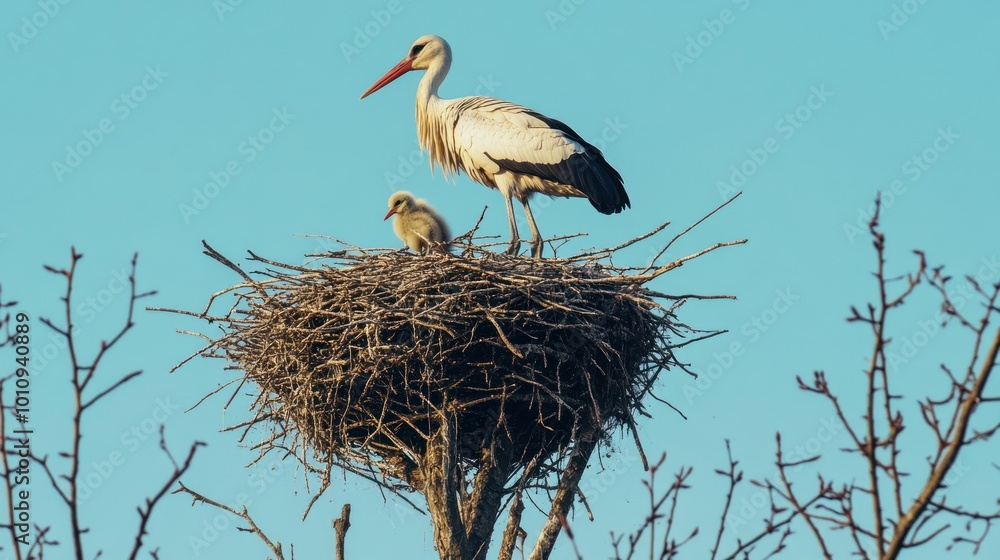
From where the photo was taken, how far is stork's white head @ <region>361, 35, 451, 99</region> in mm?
10305

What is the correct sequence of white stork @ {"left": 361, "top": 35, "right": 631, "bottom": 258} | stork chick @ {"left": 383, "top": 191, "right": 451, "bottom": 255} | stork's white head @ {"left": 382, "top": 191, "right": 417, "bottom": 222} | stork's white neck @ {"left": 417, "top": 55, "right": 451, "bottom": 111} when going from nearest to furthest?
stork chick @ {"left": 383, "top": 191, "right": 451, "bottom": 255} → stork's white head @ {"left": 382, "top": 191, "right": 417, "bottom": 222} → white stork @ {"left": 361, "top": 35, "right": 631, "bottom": 258} → stork's white neck @ {"left": 417, "top": 55, "right": 451, "bottom": 111}

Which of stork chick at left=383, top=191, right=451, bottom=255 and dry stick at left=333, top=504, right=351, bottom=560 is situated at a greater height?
stork chick at left=383, top=191, right=451, bottom=255

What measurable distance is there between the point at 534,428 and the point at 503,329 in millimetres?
673

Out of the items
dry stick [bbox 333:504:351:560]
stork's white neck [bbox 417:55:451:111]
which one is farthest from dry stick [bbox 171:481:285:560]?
stork's white neck [bbox 417:55:451:111]

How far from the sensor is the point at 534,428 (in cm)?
706

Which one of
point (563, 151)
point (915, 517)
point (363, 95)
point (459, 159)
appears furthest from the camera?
point (363, 95)

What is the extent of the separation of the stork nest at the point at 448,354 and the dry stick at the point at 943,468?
3.36 metres

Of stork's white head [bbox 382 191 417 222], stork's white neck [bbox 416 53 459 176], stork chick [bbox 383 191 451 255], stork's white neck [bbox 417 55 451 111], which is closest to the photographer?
stork chick [bbox 383 191 451 255]

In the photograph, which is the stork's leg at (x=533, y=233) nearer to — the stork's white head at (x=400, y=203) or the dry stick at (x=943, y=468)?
the stork's white head at (x=400, y=203)

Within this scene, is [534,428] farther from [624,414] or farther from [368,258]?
[368,258]

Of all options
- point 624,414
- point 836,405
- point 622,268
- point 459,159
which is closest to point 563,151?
point 459,159

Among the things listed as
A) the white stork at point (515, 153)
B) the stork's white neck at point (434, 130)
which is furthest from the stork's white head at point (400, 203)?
the stork's white neck at point (434, 130)

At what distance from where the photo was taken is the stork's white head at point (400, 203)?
867 cm

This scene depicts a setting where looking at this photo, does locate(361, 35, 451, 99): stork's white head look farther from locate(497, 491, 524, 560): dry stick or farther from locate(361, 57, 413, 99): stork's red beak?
locate(497, 491, 524, 560): dry stick
